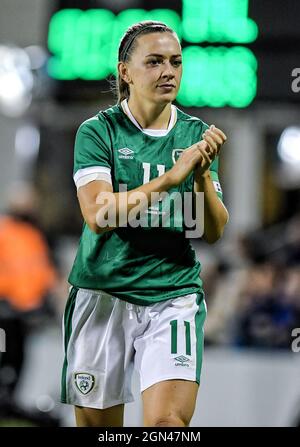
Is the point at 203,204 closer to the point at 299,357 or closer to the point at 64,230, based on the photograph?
the point at 299,357

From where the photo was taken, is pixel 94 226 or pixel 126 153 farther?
pixel 126 153

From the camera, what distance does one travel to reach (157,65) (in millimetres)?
2961

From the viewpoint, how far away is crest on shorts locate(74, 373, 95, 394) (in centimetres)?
309

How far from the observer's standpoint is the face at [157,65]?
2.95m

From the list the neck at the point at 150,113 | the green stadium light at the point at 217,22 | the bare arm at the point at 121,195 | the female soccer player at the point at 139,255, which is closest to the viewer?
the bare arm at the point at 121,195

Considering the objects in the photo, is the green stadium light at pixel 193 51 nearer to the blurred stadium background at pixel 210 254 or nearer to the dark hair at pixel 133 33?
the blurred stadium background at pixel 210 254

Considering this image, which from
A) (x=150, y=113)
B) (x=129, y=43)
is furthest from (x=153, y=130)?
(x=129, y=43)

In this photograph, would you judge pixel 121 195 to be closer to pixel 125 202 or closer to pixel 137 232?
pixel 125 202

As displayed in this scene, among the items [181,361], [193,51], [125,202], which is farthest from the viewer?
[193,51]

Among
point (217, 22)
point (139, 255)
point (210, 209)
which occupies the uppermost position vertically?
point (217, 22)

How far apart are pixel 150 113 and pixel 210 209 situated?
34 centimetres

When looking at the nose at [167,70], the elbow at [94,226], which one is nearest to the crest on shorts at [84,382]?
the elbow at [94,226]

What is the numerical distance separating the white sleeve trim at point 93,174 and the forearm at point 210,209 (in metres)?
0.25

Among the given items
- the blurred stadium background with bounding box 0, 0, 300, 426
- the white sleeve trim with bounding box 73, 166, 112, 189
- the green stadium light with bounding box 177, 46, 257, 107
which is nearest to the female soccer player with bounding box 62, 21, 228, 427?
the white sleeve trim with bounding box 73, 166, 112, 189
